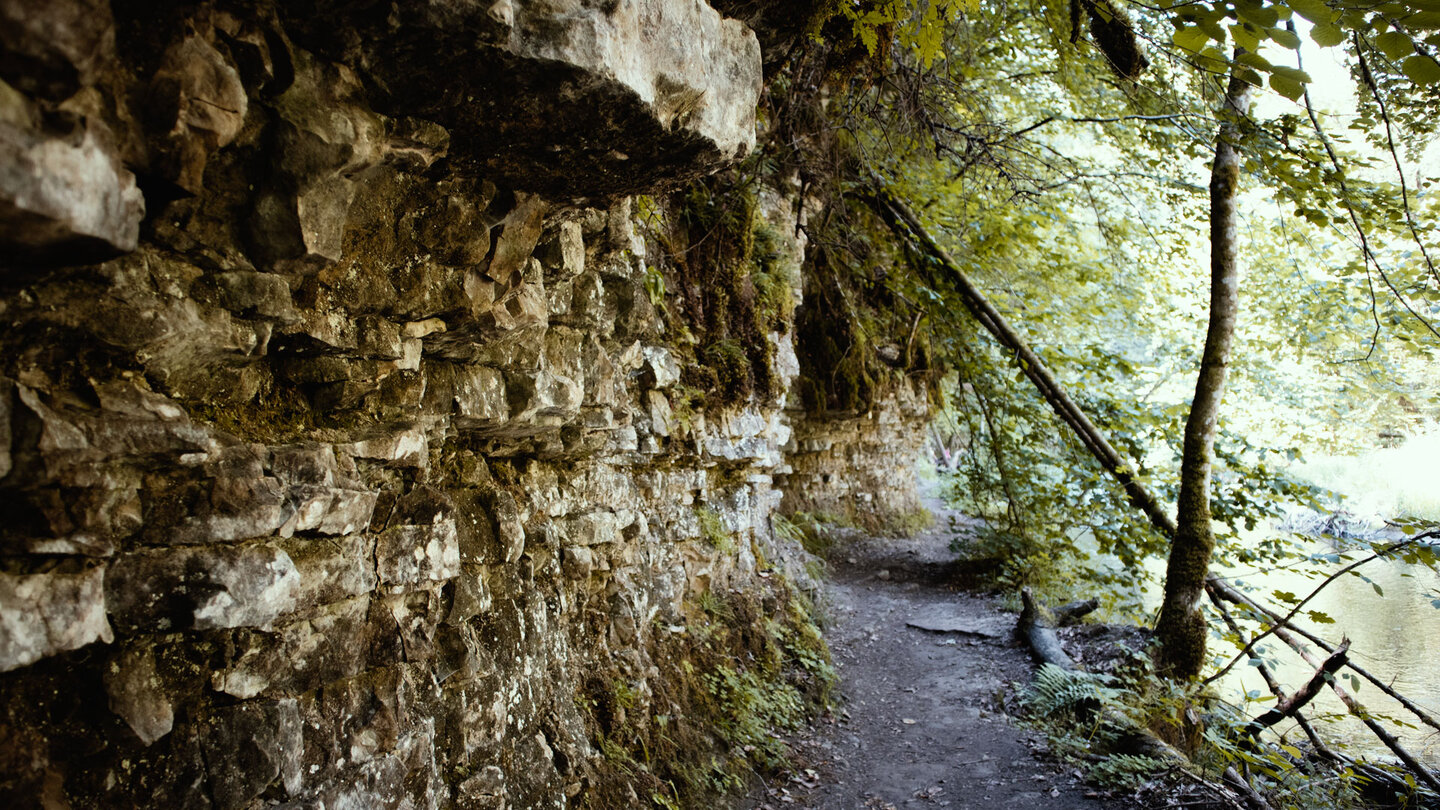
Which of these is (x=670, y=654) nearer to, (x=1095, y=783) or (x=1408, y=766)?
(x=1095, y=783)

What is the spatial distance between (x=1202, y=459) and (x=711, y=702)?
4.78 m

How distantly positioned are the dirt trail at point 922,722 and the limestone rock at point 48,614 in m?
4.34

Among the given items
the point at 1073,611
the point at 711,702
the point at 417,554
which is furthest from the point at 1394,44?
the point at 1073,611

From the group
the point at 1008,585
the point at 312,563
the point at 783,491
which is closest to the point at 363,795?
the point at 312,563

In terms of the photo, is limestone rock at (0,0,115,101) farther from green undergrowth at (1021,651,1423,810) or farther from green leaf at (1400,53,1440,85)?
green undergrowth at (1021,651,1423,810)

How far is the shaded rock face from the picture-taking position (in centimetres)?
166

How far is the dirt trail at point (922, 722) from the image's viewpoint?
5.53 metres

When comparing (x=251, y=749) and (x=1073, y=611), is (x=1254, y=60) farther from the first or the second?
(x=1073, y=611)

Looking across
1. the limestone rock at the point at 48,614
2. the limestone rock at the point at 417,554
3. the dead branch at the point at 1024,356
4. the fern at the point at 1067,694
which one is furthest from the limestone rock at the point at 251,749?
the dead branch at the point at 1024,356

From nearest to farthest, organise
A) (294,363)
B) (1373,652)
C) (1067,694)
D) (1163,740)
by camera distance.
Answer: (294,363), (1163,740), (1067,694), (1373,652)

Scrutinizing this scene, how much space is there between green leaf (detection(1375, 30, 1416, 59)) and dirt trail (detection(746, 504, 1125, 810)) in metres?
4.82

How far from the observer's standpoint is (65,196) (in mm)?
1415

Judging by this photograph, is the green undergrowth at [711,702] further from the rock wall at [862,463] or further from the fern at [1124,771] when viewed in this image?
the rock wall at [862,463]

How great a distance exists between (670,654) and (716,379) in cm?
264
